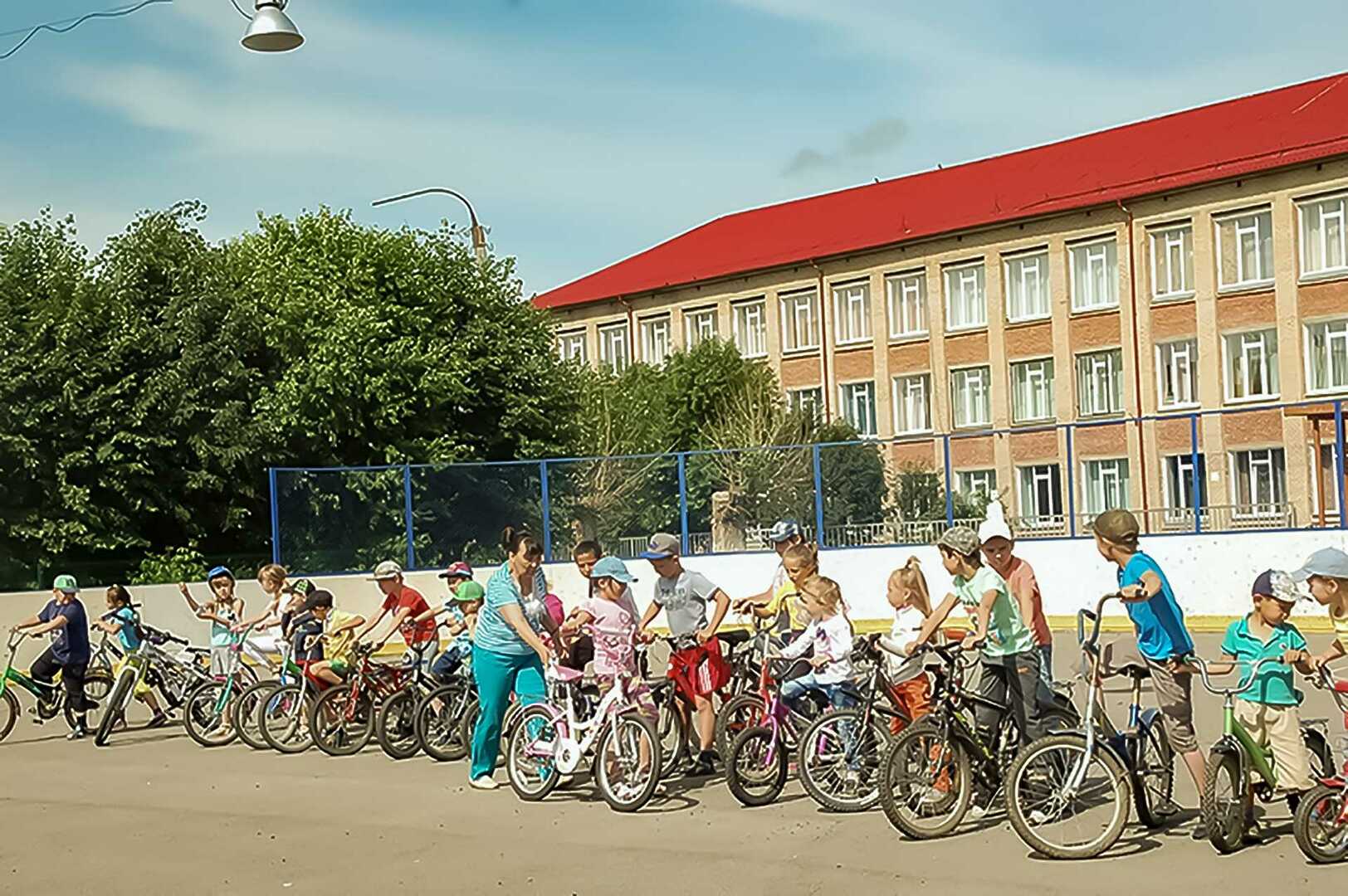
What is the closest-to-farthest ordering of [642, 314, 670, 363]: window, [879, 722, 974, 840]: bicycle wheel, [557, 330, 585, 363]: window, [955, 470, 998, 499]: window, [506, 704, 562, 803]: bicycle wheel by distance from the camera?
[879, 722, 974, 840]: bicycle wheel < [506, 704, 562, 803]: bicycle wheel < [955, 470, 998, 499]: window < [642, 314, 670, 363]: window < [557, 330, 585, 363]: window

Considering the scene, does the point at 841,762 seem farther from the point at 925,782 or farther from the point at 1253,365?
the point at 1253,365

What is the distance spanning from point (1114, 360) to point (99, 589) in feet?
113

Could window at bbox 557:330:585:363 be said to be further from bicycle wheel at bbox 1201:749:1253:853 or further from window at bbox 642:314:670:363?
bicycle wheel at bbox 1201:749:1253:853

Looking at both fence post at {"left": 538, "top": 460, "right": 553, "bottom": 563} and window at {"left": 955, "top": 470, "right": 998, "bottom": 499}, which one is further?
fence post at {"left": 538, "top": 460, "right": 553, "bottom": 563}

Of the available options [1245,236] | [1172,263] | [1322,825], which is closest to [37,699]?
[1322,825]

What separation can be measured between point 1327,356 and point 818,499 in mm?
22628

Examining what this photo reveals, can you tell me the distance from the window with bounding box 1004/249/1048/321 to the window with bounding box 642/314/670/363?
1599 centimetres

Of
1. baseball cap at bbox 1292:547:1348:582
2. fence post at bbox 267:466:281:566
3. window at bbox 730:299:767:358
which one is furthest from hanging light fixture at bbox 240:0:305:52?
window at bbox 730:299:767:358

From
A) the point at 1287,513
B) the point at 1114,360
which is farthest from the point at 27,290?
the point at 1114,360

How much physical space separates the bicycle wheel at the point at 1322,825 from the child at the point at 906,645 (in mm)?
2460

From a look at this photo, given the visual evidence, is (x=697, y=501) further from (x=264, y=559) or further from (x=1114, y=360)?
(x=1114, y=360)

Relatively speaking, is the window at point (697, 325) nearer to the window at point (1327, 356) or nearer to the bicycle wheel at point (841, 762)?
the window at point (1327, 356)

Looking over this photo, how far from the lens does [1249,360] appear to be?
4966 cm

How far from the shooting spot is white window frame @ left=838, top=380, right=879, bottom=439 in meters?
60.2
